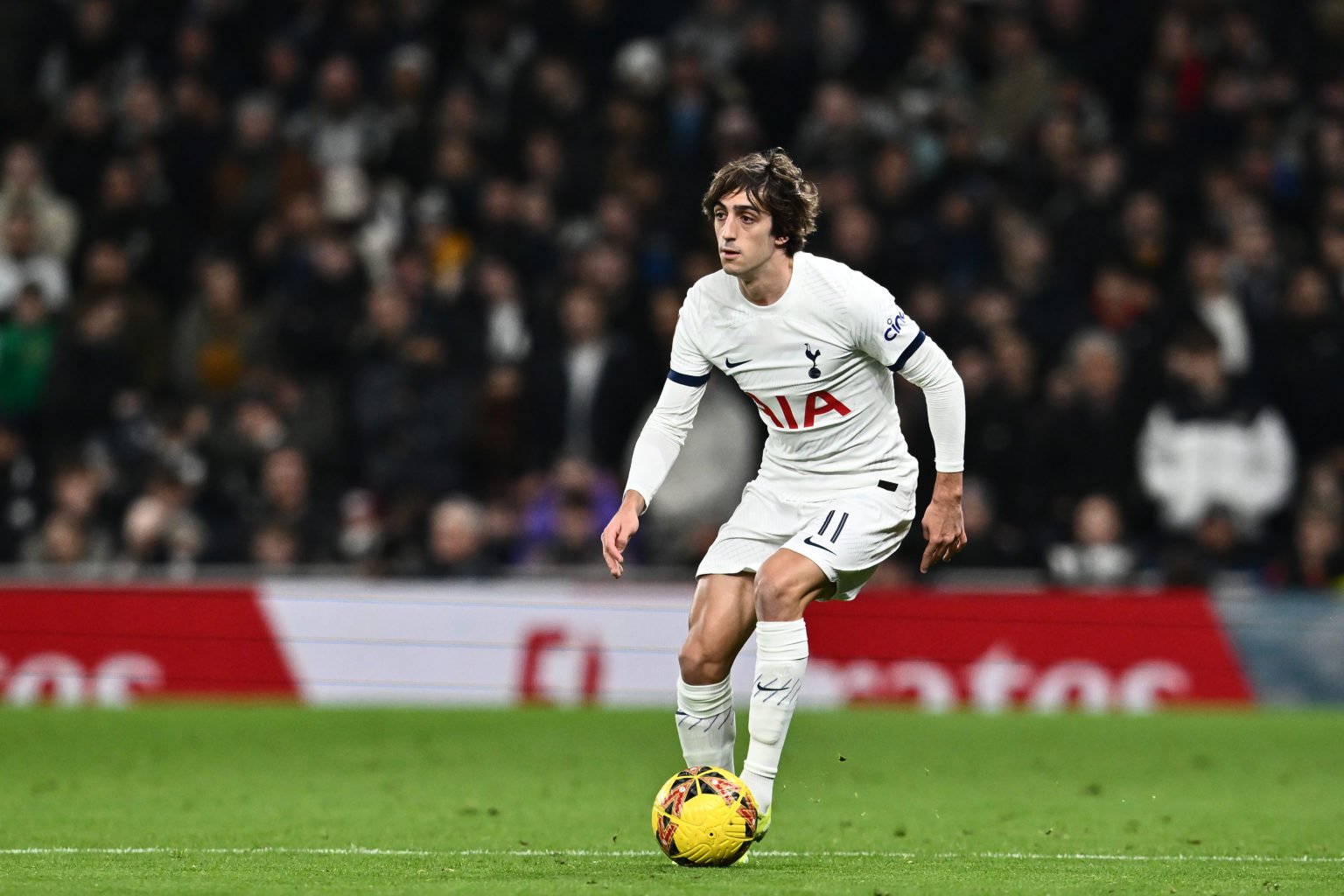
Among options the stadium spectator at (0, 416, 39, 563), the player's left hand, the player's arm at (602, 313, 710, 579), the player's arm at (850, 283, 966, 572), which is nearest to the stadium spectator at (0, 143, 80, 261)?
the stadium spectator at (0, 416, 39, 563)

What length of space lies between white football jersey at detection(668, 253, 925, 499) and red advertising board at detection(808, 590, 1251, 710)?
6.26m

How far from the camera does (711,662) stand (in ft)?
24.4

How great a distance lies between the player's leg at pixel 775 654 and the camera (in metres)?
7.23

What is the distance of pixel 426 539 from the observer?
572 inches

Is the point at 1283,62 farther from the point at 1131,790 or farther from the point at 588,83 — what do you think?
the point at 1131,790

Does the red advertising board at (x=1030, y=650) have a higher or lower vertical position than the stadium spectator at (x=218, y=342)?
lower

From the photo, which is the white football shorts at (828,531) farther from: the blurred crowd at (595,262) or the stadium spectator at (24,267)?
the stadium spectator at (24,267)

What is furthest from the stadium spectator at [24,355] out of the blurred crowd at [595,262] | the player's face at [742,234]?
the player's face at [742,234]

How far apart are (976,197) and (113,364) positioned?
6566 millimetres

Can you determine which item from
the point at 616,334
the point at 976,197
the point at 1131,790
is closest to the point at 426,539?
the point at 616,334

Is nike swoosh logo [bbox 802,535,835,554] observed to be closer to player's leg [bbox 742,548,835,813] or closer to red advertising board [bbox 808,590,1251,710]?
player's leg [bbox 742,548,835,813]

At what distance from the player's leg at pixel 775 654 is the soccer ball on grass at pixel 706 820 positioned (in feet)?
0.65

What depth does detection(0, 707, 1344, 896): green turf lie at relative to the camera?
22.4ft

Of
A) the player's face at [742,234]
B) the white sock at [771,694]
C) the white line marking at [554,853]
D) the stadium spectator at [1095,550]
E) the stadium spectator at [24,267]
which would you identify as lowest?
the stadium spectator at [1095,550]
